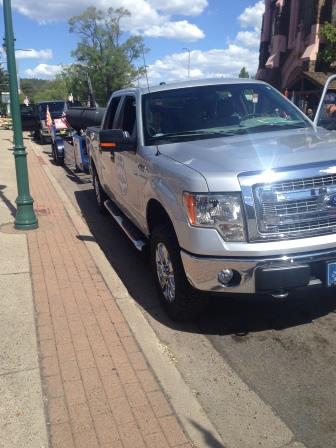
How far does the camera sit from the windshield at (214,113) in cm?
491

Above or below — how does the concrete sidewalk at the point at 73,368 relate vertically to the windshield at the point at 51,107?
below

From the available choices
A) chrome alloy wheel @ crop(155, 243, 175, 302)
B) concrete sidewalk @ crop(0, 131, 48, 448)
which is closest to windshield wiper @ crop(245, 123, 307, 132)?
chrome alloy wheel @ crop(155, 243, 175, 302)

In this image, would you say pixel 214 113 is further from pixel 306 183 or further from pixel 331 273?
pixel 331 273

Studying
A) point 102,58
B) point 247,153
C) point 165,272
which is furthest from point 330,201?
point 102,58

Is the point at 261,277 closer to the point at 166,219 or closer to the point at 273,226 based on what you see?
→ the point at 273,226

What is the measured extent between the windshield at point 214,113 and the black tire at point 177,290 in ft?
3.53

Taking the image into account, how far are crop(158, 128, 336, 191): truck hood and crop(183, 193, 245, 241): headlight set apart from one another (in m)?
0.08

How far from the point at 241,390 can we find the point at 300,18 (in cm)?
2967

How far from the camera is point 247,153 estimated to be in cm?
388

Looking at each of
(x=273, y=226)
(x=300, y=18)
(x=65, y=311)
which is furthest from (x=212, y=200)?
(x=300, y=18)

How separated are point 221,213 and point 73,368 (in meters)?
1.54

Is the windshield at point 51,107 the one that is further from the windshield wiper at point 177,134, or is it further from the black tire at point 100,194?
the windshield wiper at point 177,134

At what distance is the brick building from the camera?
23750 millimetres

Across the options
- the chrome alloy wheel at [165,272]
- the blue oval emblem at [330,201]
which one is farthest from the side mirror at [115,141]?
the blue oval emblem at [330,201]
